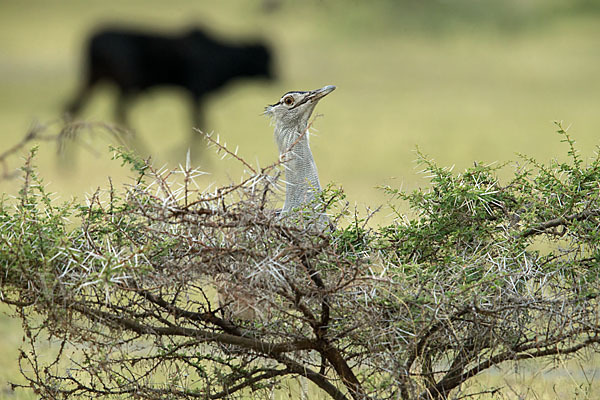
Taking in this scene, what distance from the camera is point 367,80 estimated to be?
3338 centimetres

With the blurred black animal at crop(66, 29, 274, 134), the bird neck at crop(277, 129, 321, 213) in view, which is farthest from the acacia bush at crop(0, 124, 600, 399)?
the blurred black animal at crop(66, 29, 274, 134)

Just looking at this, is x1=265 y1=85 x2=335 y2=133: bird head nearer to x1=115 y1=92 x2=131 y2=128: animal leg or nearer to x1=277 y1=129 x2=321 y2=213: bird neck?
x1=277 y1=129 x2=321 y2=213: bird neck

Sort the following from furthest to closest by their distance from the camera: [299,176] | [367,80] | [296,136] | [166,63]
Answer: [367,80]
[166,63]
[296,136]
[299,176]

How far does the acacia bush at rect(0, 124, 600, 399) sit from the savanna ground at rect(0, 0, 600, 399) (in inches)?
265

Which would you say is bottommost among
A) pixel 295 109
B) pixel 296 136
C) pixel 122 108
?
pixel 296 136

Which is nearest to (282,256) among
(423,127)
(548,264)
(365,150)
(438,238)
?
(438,238)

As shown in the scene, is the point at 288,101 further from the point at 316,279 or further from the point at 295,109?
the point at 316,279

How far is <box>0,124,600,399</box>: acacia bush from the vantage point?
3.08 m

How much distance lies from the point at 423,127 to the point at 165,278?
18158 millimetres

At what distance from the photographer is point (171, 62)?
18.1 metres

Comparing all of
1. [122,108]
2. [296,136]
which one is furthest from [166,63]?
[296,136]

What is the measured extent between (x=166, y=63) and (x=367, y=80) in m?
16.3

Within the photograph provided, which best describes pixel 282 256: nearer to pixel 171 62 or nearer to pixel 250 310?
pixel 250 310

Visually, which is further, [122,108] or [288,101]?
[122,108]
